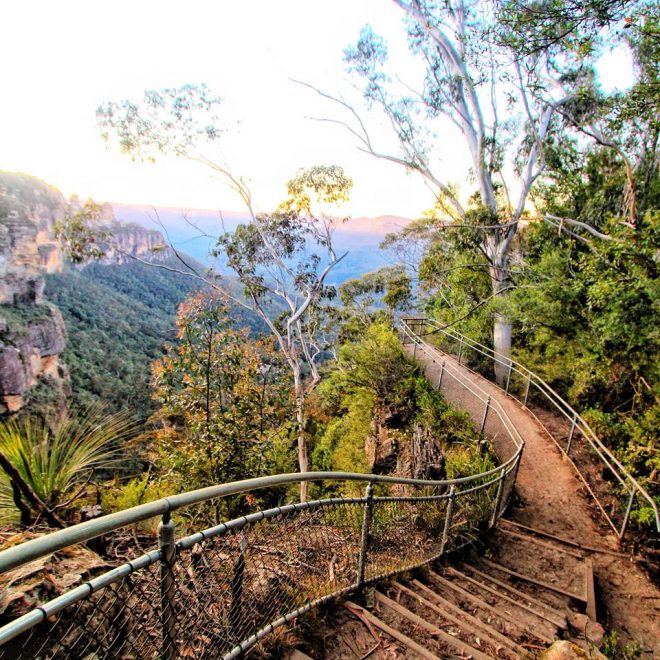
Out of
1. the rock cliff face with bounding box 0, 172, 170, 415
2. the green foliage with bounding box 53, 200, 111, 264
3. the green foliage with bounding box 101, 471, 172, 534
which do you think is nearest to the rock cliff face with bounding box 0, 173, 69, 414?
the rock cliff face with bounding box 0, 172, 170, 415

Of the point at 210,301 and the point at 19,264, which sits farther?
the point at 19,264

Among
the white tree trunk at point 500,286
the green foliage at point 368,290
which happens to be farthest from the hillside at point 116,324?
the white tree trunk at point 500,286

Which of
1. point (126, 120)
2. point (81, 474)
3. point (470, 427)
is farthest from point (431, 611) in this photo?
point (126, 120)

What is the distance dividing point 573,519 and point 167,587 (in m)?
6.37

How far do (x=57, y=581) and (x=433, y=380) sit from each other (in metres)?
10.2

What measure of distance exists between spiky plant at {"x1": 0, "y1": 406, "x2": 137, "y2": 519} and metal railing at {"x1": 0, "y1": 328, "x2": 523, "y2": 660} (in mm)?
742

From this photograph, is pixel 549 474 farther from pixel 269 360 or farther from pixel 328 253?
pixel 328 253

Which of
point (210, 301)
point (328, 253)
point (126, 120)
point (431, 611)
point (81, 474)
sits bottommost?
point (431, 611)

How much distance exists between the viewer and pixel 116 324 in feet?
140

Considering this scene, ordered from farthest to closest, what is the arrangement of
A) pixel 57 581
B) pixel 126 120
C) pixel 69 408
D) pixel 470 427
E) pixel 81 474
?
pixel 126 120
pixel 470 427
pixel 69 408
pixel 81 474
pixel 57 581

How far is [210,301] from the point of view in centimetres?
688

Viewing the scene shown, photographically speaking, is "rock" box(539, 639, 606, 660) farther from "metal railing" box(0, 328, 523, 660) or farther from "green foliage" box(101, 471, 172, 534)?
"green foliage" box(101, 471, 172, 534)

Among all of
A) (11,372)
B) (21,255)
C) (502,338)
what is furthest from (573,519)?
(21,255)

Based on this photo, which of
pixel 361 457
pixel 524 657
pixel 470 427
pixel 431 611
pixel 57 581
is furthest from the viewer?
pixel 361 457
